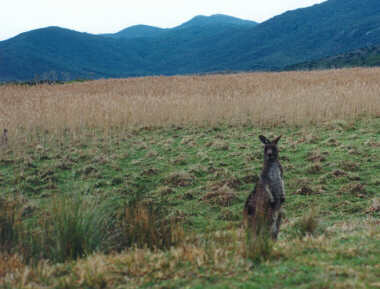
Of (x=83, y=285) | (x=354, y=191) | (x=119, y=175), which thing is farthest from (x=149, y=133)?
(x=83, y=285)

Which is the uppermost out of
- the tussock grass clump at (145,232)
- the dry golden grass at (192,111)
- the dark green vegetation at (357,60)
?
the dark green vegetation at (357,60)

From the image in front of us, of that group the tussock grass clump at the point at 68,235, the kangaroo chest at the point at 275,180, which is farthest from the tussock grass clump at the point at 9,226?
the kangaroo chest at the point at 275,180

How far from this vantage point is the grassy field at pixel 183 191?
476cm

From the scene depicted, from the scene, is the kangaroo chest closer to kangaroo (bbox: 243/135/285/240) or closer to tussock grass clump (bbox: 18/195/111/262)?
kangaroo (bbox: 243/135/285/240)

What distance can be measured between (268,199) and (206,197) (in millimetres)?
4479

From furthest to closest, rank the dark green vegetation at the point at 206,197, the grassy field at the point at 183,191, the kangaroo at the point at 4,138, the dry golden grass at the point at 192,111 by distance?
the dry golden grass at the point at 192,111
the kangaroo at the point at 4,138
the grassy field at the point at 183,191
the dark green vegetation at the point at 206,197

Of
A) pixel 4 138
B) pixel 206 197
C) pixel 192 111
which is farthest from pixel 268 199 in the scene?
pixel 192 111

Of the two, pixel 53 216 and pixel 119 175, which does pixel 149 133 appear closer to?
pixel 119 175

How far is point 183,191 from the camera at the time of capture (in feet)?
35.5

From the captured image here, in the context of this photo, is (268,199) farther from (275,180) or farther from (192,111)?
(192,111)

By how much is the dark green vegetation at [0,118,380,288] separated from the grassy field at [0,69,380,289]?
0.08 ft

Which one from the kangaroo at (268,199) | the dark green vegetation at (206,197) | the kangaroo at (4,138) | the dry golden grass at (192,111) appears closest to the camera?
the dark green vegetation at (206,197)

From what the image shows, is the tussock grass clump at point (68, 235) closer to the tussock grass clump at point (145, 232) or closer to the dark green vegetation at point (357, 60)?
the tussock grass clump at point (145, 232)

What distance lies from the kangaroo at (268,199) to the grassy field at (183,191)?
301mm
